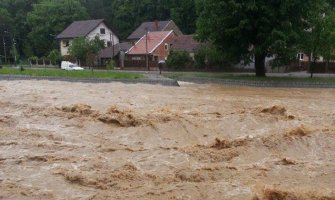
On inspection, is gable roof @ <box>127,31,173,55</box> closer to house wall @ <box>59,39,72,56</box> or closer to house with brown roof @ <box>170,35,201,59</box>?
house with brown roof @ <box>170,35,201,59</box>

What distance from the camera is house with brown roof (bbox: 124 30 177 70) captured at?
56781 mm

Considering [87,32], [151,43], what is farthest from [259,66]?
[87,32]

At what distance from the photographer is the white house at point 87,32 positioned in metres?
69.5

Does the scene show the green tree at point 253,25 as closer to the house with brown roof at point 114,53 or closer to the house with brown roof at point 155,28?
the house with brown roof at point 114,53

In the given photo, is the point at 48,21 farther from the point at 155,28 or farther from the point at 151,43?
the point at 151,43

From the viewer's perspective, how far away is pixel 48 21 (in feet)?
251

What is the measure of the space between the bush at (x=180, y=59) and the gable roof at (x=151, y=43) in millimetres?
8552

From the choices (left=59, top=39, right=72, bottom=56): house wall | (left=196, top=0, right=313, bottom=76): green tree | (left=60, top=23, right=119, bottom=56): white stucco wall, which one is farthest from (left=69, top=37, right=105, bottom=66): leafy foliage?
(left=196, top=0, right=313, bottom=76): green tree

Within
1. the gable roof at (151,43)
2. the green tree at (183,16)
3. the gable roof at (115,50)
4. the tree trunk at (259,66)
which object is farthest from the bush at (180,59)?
the green tree at (183,16)

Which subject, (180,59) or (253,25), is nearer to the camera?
(253,25)

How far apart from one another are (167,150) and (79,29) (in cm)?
6114

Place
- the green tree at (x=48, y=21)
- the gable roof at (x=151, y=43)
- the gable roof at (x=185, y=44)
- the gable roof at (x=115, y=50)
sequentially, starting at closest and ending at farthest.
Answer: the gable roof at (x=185, y=44) → the gable roof at (x=151, y=43) → the gable roof at (x=115, y=50) → the green tree at (x=48, y=21)

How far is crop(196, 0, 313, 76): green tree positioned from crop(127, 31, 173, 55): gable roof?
2501 centimetres

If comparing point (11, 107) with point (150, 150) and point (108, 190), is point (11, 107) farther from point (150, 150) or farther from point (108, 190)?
point (108, 190)
